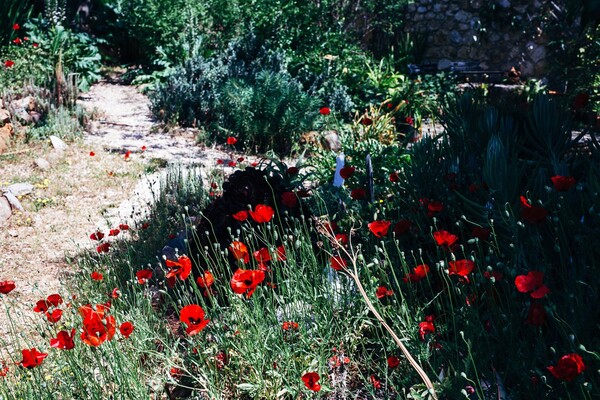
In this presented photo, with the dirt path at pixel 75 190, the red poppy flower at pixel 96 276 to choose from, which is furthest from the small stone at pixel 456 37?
the red poppy flower at pixel 96 276

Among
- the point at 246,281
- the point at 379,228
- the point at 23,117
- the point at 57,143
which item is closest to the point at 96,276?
the point at 246,281

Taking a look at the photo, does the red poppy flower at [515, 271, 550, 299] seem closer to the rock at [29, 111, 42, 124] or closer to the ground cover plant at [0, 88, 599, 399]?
the ground cover plant at [0, 88, 599, 399]

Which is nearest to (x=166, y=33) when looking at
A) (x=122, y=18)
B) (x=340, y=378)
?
(x=122, y=18)

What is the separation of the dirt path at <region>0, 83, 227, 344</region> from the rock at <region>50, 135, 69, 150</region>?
58 mm

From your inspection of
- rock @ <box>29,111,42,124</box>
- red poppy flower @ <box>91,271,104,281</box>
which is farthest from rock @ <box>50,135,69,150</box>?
red poppy flower @ <box>91,271,104,281</box>

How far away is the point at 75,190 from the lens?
614cm

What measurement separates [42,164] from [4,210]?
1084 millimetres

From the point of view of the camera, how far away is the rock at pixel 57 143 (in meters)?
7.06

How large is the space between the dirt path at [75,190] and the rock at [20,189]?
0.06 metres

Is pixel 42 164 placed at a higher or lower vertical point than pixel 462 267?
lower

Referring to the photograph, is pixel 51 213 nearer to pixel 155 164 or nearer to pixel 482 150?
pixel 155 164

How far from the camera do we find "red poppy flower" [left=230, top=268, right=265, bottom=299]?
215 centimetres

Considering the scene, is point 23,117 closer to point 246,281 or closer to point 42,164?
point 42,164

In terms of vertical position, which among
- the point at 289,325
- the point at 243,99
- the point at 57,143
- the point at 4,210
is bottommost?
the point at 4,210
